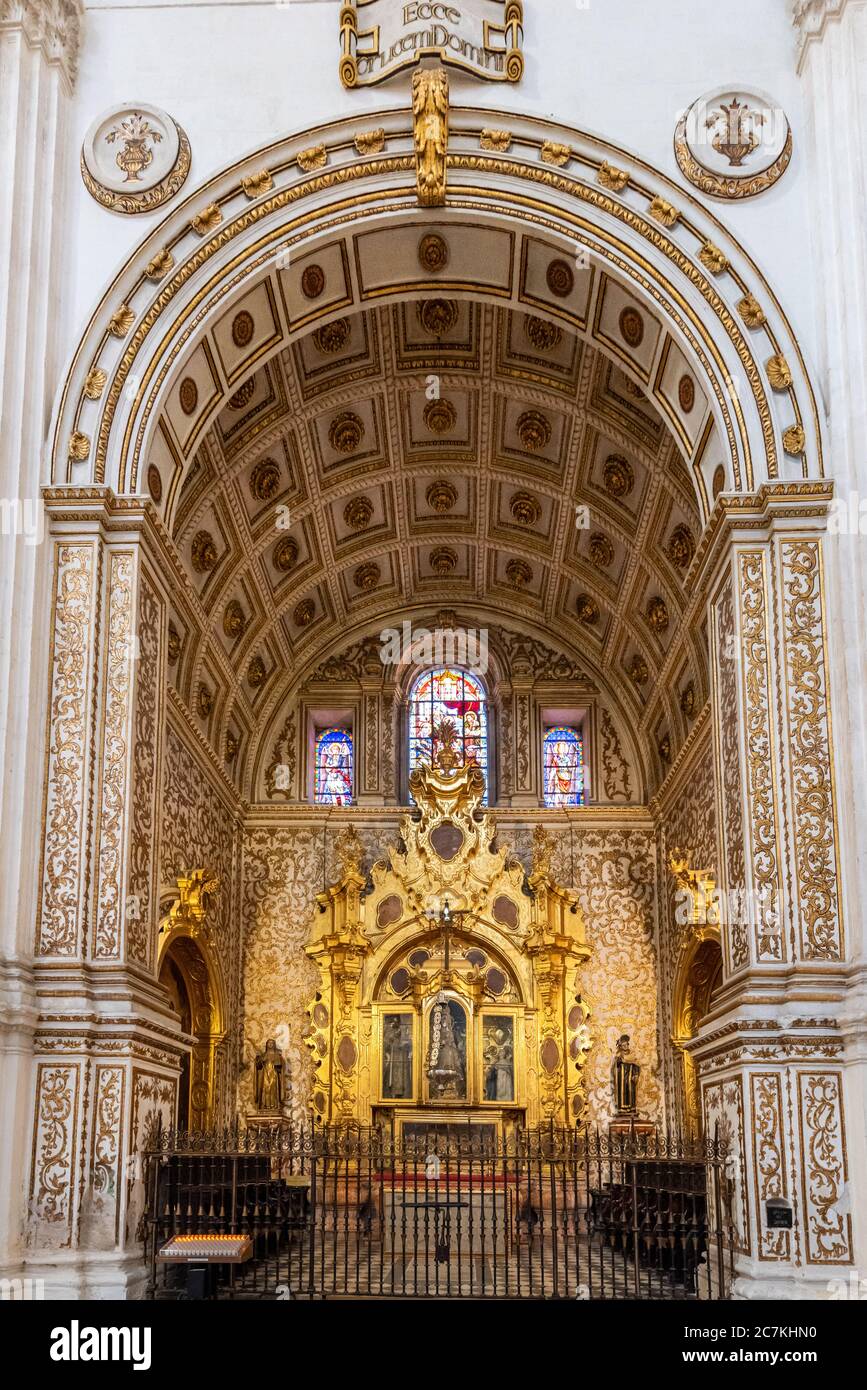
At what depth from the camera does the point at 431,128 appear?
666 inches

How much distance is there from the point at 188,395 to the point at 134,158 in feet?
8.63

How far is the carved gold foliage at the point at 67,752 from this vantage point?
1484 cm

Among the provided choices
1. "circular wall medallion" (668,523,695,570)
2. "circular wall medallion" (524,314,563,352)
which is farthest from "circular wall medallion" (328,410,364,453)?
"circular wall medallion" (668,523,695,570)

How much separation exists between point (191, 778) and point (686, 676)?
773 cm

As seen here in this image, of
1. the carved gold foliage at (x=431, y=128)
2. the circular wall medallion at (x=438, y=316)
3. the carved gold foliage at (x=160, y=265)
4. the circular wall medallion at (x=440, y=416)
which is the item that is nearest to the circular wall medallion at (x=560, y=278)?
the carved gold foliage at (x=431, y=128)

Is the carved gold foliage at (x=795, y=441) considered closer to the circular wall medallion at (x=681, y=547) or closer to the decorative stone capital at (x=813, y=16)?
the decorative stone capital at (x=813, y=16)

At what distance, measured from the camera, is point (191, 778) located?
22.6 metres

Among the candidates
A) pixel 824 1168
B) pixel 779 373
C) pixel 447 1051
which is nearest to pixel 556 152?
pixel 779 373

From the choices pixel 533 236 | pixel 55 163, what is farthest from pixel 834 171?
pixel 55 163

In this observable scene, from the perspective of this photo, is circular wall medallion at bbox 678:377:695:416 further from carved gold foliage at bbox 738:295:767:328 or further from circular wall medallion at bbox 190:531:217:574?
circular wall medallion at bbox 190:531:217:574

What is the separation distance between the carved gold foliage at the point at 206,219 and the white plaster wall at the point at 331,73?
1.42 ft

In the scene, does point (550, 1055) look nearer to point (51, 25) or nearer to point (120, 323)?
point (120, 323)

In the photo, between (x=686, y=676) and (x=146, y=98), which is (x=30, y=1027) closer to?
(x=146, y=98)
